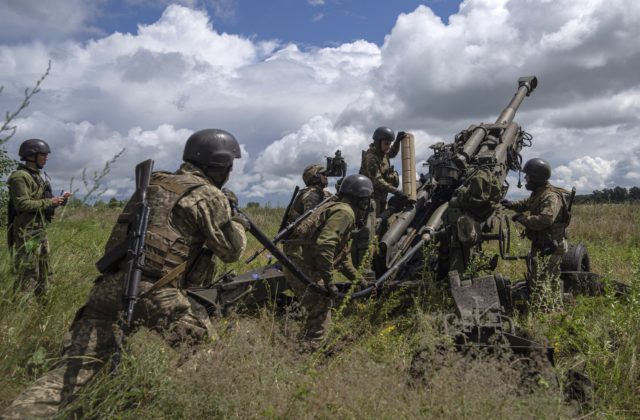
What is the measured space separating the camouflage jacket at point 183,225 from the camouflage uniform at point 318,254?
63.7 inches

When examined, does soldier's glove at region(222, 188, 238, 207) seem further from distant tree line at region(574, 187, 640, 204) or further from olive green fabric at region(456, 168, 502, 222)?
distant tree line at region(574, 187, 640, 204)

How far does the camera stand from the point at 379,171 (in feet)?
29.3

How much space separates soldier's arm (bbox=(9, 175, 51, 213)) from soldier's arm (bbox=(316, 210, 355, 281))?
285cm

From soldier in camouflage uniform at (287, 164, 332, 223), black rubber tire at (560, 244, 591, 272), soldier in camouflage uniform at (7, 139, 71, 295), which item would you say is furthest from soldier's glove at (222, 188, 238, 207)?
black rubber tire at (560, 244, 591, 272)

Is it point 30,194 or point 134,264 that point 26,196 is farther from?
point 134,264

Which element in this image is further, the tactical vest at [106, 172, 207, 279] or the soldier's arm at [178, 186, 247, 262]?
the soldier's arm at [178, 186, 247, 262]

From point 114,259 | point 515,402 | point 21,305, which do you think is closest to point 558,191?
point 515,402

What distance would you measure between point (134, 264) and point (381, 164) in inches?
254

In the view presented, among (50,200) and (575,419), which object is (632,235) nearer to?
(575,419)

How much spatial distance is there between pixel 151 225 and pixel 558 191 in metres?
4.88

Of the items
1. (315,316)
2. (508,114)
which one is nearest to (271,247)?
(315,316)

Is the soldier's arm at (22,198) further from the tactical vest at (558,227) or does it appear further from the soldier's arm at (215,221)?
the tactical vest at (558,227)

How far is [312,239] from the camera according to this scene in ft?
17.6

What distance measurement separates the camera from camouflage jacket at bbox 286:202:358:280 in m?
5.02
